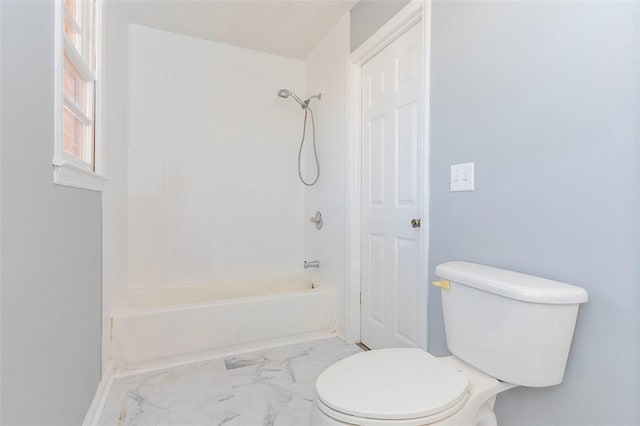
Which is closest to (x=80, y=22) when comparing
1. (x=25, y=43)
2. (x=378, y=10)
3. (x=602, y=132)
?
(x=25, y=43)

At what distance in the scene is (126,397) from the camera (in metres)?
1.54

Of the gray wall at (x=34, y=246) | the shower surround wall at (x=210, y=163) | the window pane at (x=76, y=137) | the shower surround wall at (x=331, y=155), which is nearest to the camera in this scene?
the gray wall at (x=34, y=246)

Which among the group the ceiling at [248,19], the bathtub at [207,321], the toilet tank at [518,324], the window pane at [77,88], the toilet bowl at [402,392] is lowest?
the bathtub at [207,321]

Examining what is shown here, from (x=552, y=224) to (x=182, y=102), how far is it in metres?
2.52

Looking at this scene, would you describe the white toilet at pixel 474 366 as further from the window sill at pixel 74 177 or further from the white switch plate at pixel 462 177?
the window sill at pixel 74 177

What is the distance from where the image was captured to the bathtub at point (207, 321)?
178 cm

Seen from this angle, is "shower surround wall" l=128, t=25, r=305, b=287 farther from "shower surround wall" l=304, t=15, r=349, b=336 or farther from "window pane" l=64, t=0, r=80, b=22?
"window pane" l=64, t=0, r=80, b=22

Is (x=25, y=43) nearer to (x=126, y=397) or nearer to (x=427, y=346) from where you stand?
(x=126, y=397)

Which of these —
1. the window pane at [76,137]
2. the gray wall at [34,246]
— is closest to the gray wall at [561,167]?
the gray wall at [34,246]

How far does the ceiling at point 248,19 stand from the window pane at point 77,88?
3.25 feet

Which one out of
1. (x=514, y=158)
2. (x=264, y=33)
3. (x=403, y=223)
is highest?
(x=264, y=33)

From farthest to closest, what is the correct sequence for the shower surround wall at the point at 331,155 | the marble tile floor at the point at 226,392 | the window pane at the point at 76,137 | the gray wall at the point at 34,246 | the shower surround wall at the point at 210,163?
the shower surround wall at the point at 210,163, the shower surround wall at the point at 331,155, the marble tile floor at the point at 226,392, the window pane at the point at 76,137, the gray wall at the point at 34,246

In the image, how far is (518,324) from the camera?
2.93 ft

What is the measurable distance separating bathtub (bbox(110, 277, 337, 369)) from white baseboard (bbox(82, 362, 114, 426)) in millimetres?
97
